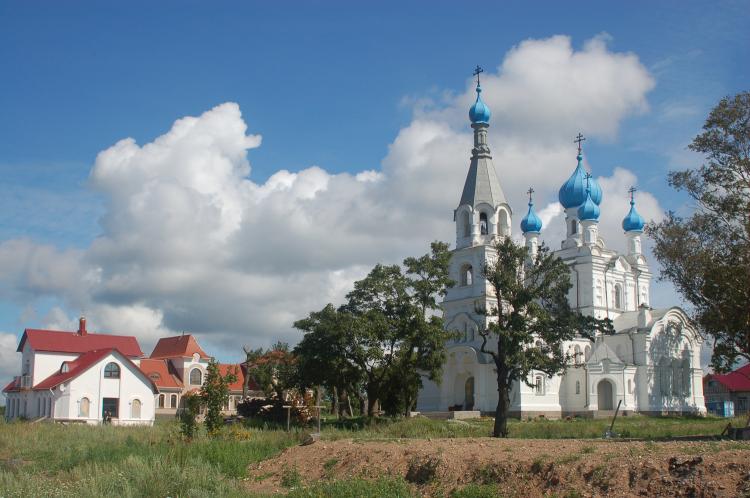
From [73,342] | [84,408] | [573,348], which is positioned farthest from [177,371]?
[573,348]

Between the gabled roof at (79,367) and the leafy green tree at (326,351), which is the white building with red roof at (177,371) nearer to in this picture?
the gabled roof at (79,367)

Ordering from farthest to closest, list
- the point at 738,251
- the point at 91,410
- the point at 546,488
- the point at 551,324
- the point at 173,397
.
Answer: the point at 173,397 < the point at 91,410 < the point at 551,324 < the point at 738,251 < the point at 546,488

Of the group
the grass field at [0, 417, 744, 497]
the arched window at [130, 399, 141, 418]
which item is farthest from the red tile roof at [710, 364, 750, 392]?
the arched window at [130, 399, 141, 418]

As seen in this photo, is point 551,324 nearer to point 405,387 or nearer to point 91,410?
point 405,387

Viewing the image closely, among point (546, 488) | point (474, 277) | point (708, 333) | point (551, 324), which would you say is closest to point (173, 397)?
point (474, 277)

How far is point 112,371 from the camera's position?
53.8 m

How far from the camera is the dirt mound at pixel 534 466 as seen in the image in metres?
17.3

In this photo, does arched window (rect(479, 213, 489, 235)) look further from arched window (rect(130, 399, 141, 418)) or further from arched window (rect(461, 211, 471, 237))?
arched window (rect(130, 399, 141, 418))

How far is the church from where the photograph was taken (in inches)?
2173

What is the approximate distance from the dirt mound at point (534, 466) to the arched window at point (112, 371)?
30.5 metres

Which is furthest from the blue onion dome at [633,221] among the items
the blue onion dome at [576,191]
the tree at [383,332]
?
the tree at [383,332]

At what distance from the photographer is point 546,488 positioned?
1878 centimetres

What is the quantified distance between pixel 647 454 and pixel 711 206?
1681cm

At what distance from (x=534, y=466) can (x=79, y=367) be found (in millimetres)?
41011
